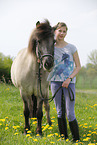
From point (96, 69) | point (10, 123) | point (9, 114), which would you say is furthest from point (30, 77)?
point (96, 69)

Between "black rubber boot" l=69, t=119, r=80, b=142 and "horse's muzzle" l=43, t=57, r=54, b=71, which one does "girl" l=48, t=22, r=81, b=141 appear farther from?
"horse's muzzle" l=43, t=57, r=54, b=71

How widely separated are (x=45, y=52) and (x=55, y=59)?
0.29 meters

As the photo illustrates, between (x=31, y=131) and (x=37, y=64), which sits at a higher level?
(x=37, y=64)

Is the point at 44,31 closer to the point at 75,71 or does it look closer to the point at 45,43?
the point at 45,43

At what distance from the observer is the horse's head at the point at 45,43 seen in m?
2.99

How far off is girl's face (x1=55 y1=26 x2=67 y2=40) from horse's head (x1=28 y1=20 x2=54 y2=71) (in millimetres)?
117

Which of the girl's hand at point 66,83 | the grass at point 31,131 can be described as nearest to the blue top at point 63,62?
the girl's hand at point 66,83

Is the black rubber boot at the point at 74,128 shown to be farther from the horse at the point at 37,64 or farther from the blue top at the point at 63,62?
the blue top at the point at 63,62

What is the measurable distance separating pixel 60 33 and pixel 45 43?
366 mm

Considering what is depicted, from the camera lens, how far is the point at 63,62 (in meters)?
3.18

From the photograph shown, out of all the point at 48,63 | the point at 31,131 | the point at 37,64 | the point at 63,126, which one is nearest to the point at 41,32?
the point at 48,63

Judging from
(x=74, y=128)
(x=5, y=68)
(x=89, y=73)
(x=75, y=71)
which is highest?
(x=89, y=73)

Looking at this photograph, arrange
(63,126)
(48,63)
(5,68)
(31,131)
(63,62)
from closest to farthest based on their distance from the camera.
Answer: (48,63)
(63,62)
(63,126)
(31,131)
(5,68)

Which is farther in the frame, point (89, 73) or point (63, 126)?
point (89, 73)
